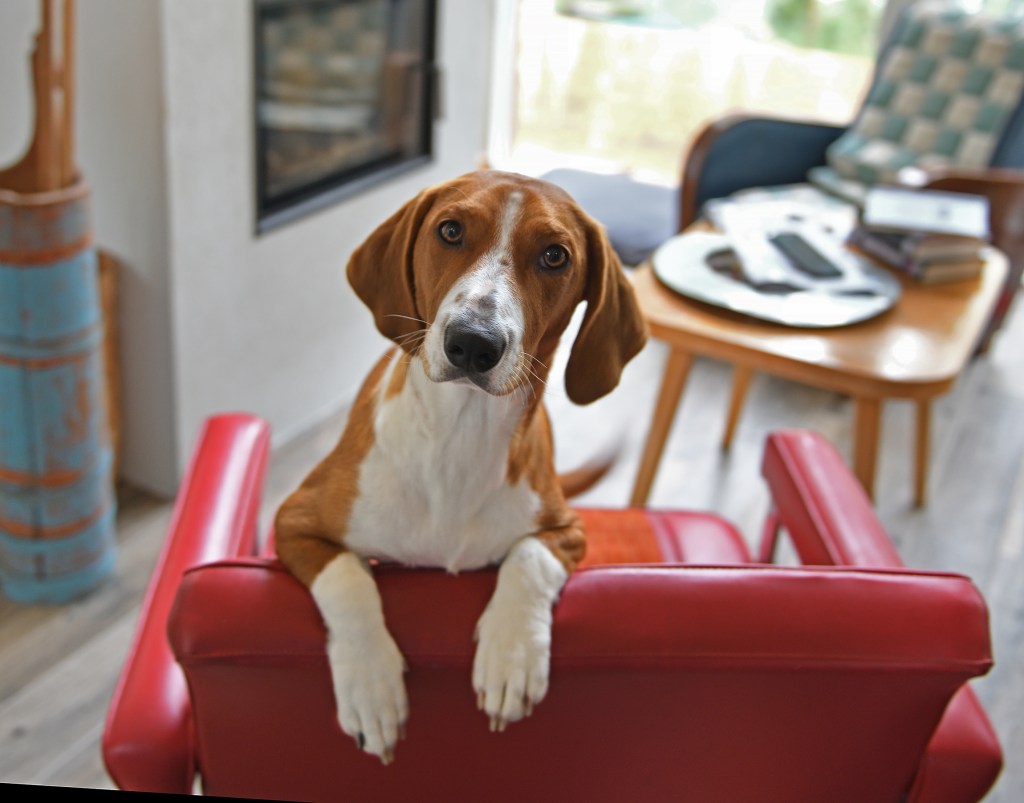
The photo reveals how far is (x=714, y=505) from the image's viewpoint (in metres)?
2.55

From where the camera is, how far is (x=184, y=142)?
2.04 m

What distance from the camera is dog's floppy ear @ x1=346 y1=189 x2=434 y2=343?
0.92 metres

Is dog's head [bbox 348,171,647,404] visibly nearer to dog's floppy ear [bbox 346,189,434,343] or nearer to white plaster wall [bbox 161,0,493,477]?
dog's floppy ear [bbox 346,189,434,343]

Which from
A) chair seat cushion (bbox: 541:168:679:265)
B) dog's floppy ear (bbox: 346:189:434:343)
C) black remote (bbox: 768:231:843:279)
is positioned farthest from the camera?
chair seat cushion (bbox: 541:168:679:265)

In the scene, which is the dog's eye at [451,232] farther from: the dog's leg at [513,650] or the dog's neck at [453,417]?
the dog's leg at [513,650]

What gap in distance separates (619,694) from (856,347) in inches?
48.8

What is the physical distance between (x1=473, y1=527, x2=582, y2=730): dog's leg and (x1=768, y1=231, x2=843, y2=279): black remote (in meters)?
1.45

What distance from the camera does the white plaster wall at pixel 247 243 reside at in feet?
6.70

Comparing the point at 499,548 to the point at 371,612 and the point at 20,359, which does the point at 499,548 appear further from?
the point at 20,359

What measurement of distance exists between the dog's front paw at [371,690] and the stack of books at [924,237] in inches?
69.5

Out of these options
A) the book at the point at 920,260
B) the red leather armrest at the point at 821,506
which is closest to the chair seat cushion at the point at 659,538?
the red leather armrest at the point at 821,506

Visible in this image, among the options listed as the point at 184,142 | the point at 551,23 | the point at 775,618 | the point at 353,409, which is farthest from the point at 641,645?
the point at 551,23

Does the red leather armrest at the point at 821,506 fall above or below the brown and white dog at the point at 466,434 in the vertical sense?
below

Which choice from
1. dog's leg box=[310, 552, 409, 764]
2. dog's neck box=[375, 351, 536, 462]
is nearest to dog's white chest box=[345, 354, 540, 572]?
dog's neck box=[375, 351, 536, 462]
